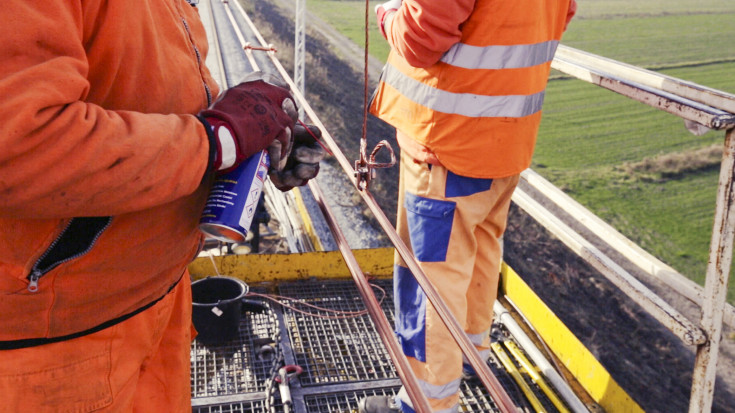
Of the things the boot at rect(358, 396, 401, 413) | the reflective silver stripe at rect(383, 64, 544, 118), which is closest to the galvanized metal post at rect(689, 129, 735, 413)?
the reflective silver stripe at rect(383, 64, 544, 118)

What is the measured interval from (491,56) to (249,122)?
129 centimetres

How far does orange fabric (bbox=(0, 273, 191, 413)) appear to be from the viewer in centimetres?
156

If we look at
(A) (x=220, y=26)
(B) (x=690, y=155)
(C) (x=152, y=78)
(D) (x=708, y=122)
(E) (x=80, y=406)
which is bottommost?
(B) (x=690, y=155)

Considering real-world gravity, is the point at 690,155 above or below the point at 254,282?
below

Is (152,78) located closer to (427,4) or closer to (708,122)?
(427,4)

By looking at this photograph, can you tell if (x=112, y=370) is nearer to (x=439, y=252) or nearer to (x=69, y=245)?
(x=69, y=245)

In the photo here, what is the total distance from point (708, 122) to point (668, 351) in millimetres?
6974

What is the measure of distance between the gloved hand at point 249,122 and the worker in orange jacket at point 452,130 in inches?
34.7

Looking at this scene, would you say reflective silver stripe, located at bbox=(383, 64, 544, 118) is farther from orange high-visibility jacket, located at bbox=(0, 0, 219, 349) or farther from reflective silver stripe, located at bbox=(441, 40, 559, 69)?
orange high-visibility jacket, located at bbox=(0, 0, 219, 349)

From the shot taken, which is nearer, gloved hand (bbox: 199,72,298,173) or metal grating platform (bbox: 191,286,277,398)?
gloved hand (bbox: 199,72,298,173)

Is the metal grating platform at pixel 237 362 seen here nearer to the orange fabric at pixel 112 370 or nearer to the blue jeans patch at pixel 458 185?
the orange fabric at pixel 112 370

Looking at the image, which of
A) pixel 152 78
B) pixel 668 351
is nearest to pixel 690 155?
pixel 668 351

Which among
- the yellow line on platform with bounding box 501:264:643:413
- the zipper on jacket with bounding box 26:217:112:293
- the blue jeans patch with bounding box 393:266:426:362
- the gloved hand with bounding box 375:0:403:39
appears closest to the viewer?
the zipper on jacket with bounding box 26:217:112:293

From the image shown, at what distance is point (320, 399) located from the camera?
308 centimetres
